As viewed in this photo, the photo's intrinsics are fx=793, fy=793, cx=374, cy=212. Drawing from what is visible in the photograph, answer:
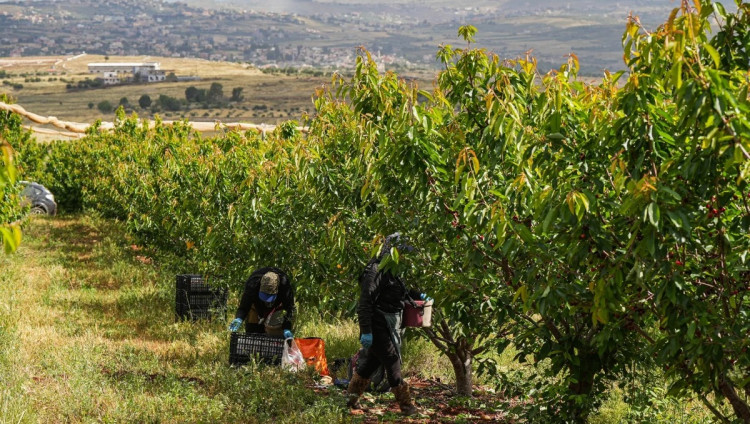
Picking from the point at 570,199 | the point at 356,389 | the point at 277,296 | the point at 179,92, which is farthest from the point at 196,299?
the point at 179,92

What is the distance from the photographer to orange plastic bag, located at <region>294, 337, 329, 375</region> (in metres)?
8.18

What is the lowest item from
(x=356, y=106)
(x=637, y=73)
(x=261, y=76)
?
(x=261, y=76)

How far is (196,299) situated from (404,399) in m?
5.03

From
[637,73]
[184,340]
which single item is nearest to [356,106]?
[637,73]

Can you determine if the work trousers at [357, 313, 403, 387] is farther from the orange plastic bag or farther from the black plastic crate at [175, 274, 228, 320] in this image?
the black plastic crate at [175, 274, 228, 320]

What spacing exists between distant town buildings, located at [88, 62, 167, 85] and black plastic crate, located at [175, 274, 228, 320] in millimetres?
138411

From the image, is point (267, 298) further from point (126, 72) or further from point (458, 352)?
point (126, 72)

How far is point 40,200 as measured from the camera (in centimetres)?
2844

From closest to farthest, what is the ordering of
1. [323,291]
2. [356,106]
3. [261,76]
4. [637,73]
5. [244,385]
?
[637,73] < [356,106] < [244,385] < [323,291] < [261,76]

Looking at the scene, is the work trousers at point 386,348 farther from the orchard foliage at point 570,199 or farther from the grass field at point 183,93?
the grass field at point 183,93

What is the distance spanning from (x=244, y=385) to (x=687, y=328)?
428cm

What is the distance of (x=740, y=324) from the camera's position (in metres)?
4.00

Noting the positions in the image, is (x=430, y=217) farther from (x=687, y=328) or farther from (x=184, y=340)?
(x=184, y=340)

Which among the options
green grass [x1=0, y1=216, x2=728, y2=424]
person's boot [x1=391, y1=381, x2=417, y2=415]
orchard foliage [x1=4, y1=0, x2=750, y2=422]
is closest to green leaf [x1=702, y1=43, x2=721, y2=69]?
orchard foliage [x1=4, y1=0, x2=750, y2=422]
